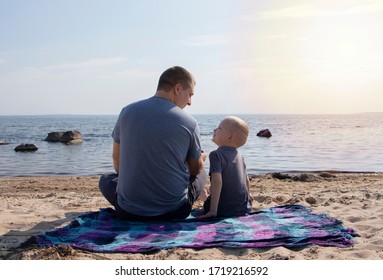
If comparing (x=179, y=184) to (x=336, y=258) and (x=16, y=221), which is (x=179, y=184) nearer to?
(x=336, y=258)

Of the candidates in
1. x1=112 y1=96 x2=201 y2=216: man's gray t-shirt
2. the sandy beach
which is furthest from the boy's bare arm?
the sandy beach

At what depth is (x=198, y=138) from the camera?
15.6 ft

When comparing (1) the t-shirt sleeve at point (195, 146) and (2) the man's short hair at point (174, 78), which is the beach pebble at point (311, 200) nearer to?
(1) the t-shirt sleeve at point (195, 146)

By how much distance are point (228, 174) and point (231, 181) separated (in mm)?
91

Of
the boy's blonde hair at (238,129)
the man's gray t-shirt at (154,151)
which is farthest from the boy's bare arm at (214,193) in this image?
the boy's blonde hair at (238,129)

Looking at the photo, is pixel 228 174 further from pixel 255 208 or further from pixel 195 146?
pixel 255 208

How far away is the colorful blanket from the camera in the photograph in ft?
13.4

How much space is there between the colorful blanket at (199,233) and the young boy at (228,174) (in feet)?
0.61

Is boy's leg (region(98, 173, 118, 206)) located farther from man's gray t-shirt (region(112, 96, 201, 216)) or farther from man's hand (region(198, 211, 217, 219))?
man's hand (region(198, 211, 217, 219))

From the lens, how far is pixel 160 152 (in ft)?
14.9

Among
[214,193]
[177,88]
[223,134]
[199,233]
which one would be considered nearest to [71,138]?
[223,134]

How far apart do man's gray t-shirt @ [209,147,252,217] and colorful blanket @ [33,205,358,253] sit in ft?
0.60
